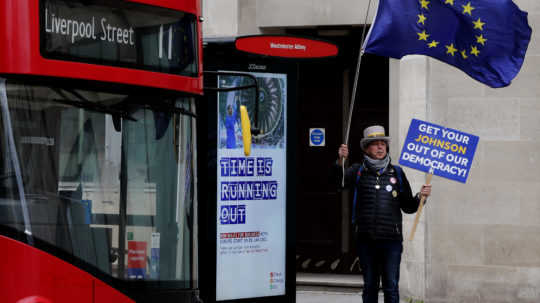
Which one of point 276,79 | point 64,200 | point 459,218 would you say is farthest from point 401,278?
point 64,200

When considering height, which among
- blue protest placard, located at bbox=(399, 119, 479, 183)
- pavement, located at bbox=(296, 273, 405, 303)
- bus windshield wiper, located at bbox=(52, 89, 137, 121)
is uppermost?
bus windshield wiper, located at bbox=(52, 89, 137, 121)

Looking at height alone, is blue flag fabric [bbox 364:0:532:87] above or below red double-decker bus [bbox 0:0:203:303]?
above

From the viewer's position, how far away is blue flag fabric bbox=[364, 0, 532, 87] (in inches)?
308

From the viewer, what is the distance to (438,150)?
8148 millimetres

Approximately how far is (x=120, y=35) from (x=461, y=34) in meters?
3.87

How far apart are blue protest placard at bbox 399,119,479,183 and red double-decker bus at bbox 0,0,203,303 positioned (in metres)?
3.06

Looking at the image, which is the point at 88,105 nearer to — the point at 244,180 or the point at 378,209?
the point at 244,180

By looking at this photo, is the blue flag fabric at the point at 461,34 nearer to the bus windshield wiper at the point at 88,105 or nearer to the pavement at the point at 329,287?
the bus windshield wiper at the point at 88,105

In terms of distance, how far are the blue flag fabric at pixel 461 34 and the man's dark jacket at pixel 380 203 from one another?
1.13m

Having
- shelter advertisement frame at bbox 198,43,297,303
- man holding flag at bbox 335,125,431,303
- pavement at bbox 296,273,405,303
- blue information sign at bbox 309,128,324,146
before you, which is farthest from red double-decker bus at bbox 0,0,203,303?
blue information sign at bbox 309,128,324,146

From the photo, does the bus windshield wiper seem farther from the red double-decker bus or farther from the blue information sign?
the blue information sign

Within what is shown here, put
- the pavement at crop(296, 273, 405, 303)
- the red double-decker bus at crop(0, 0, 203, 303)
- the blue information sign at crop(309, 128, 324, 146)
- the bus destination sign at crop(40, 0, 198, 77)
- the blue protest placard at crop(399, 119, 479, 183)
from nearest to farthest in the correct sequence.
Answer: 1. the red double-decker bus at crop(0, 0, 203, 303)
2. the bus destination sign at crop(40, 0, 198, 77)
3. the blue protest placard at crop(399, 119, 479, 183)
4. the pavement at crop(296, 273, 405, 303)
5. the blue information sign at crop(309, 128, 324, 146)

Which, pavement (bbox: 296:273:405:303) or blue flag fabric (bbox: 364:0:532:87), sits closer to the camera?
blue flag fabric (bbox: 364:0:532:87)

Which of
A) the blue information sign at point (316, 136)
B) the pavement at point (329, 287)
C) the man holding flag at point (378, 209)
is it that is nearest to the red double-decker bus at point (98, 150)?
the man holding flag at point (378, 209)
